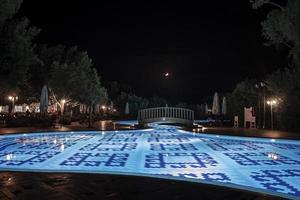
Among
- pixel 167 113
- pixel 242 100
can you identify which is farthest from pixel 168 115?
pixel 242 100

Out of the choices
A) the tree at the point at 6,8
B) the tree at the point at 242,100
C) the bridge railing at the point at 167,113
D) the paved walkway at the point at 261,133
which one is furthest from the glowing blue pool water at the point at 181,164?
the bridge railing at the point at 167,113

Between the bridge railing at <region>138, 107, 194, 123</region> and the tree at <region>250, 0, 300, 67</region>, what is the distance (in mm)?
13657

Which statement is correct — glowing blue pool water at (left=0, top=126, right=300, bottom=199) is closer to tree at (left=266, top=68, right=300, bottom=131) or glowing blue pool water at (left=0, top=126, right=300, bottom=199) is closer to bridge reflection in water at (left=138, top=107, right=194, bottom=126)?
tree at (left=266, top=68, right=300, bottom=131)

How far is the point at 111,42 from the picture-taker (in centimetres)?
5541

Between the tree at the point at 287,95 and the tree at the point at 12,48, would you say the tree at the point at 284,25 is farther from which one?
the tree at the point at 12,48

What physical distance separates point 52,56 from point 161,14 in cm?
1367

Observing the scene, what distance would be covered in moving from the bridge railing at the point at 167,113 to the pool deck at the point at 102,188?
91.0ft

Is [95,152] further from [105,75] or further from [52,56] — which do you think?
[105,75]

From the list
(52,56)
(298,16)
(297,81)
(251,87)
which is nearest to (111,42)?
(52,56)

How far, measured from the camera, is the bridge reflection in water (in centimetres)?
3497

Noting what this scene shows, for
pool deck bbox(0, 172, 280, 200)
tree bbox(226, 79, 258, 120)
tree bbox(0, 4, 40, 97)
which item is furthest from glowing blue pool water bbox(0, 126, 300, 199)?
tree bbox(226, 79, 258, 120)

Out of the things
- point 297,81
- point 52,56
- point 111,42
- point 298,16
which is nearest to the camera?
point 298,16

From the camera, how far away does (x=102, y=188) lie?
20.9 ft

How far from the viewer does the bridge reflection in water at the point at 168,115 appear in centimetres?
3497
